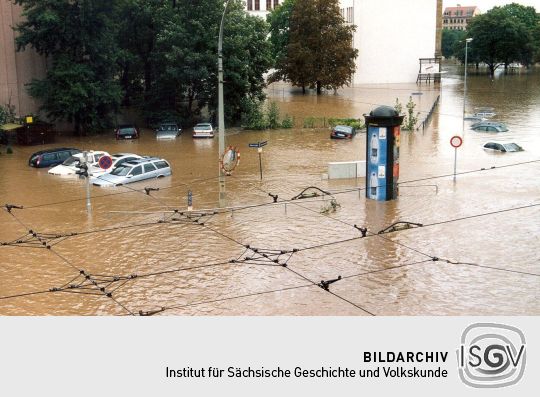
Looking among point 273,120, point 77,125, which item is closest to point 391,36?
point 273,120

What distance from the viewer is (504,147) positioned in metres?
38.0

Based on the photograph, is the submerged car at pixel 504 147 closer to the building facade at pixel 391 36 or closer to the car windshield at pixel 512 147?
the car windshield at pixel 512 147

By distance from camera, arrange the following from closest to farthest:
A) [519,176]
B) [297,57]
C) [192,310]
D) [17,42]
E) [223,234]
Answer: [192,310]
[223,234]
[519,176]
[17,42]
[297,57]

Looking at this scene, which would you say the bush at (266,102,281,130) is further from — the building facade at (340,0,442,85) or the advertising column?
the building facade at (340,0,442,85)

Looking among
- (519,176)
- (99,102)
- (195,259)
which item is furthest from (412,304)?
(99,102)

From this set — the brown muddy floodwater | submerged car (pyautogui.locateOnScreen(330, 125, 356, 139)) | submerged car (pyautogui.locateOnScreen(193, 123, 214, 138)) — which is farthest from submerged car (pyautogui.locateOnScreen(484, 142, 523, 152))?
submerged car (pyautogui.locateOnScreen(193, 123, 214, 138))

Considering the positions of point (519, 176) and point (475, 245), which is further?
point (519, 176)

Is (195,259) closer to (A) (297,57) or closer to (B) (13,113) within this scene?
(B) (13,113)

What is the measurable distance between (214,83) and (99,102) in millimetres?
8126

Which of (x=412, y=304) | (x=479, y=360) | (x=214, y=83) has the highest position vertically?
(x=214, y=83)

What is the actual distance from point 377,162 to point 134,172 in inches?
438

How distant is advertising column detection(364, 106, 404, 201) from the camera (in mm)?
25859

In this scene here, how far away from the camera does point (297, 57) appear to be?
236ft

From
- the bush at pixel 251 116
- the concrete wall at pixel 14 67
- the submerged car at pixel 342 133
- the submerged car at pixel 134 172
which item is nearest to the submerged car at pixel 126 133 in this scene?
the concrete wall at pixel 14 67
